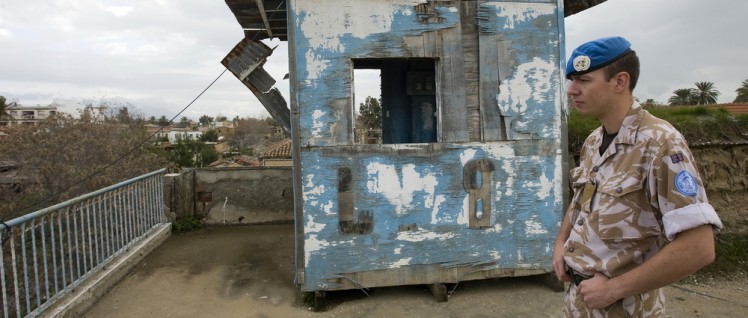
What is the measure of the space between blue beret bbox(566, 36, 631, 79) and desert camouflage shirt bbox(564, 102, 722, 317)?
23 centimetres

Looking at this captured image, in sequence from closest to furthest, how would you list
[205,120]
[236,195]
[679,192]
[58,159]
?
1. [679,192]
2. [236,195]
3. [58,159]
4. [205,120]

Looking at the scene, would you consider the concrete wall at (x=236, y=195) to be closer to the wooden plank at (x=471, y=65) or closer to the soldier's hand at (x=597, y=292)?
the wooden plank at (x=471, y=65)

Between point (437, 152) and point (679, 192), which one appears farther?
point (437, 152)

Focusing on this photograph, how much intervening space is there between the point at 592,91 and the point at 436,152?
2.60 metres

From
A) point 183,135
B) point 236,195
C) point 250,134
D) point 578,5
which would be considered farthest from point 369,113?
point 250,134

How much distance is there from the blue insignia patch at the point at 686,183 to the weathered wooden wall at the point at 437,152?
2.83m

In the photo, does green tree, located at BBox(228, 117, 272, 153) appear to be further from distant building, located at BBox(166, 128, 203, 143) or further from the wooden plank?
the wooden plank

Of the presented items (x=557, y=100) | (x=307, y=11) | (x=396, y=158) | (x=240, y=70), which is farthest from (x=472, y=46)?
(x=240, y=70)

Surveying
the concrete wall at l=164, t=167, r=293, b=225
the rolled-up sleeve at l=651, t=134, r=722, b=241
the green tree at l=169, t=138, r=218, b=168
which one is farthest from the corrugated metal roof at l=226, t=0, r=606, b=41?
the green tree at l=169, t=138, r=218, b=168

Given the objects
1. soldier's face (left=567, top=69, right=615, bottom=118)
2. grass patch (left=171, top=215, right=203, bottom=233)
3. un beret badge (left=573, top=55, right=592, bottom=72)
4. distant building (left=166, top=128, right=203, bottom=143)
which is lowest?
grass patch (left=171, top=215, right=203, bottom=233)

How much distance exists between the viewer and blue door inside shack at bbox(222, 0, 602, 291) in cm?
400

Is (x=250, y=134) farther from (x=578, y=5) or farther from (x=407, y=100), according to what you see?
(x=578, y=5)

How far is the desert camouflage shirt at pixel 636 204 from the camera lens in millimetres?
Answer: 1326

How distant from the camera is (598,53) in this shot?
4.96 ft
